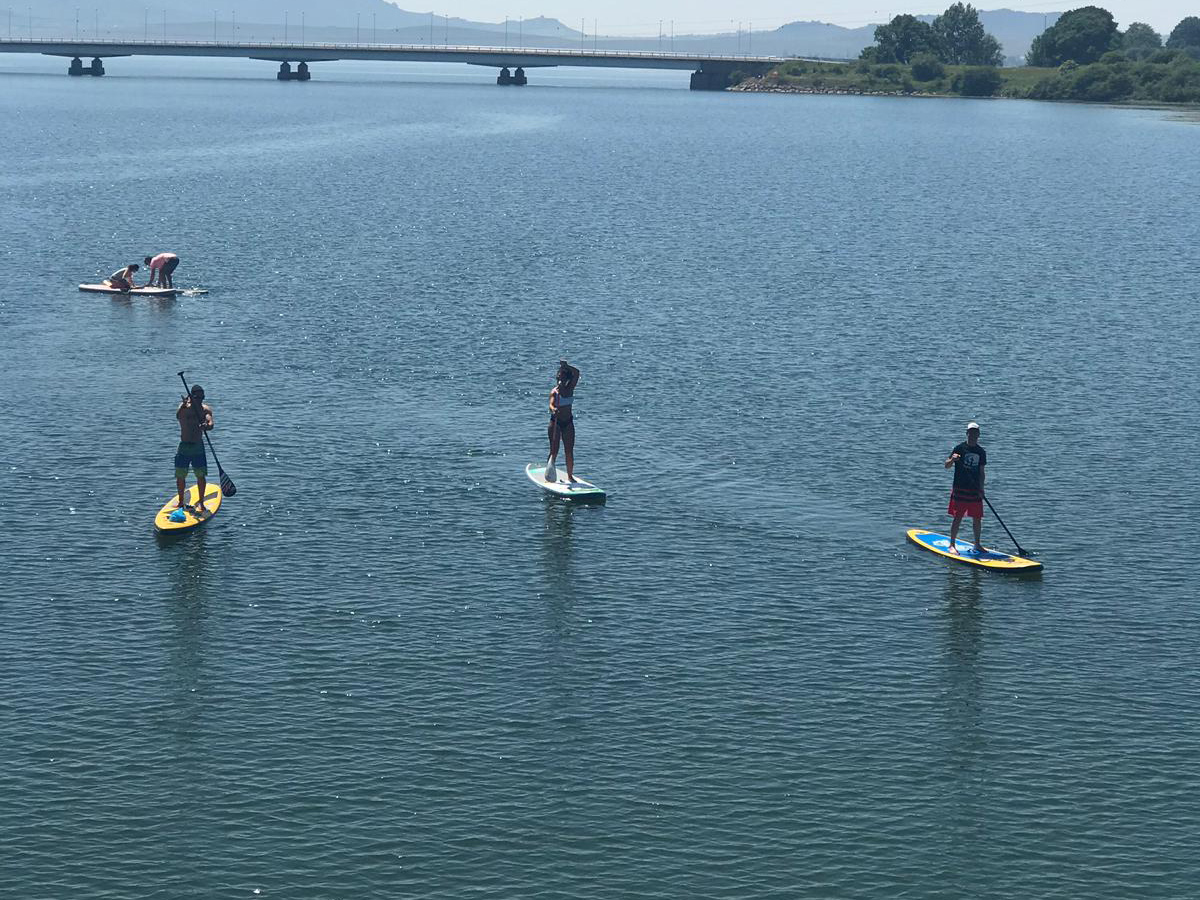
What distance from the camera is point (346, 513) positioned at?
44.8 metres

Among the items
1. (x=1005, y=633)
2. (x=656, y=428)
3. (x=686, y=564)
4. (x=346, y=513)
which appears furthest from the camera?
(x=656, y=428)

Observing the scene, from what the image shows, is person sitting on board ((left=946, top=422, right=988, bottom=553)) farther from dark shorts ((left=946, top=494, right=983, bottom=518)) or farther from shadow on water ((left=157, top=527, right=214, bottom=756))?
shadow on water ((left=157, top=527, right=214, bottom=756))

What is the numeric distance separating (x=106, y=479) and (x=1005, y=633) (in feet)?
82.6

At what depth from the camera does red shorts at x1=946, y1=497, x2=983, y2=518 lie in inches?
1609

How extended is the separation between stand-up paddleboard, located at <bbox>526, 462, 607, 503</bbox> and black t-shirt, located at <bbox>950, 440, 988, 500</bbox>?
1015cm

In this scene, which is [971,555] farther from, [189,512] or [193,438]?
[189,512]

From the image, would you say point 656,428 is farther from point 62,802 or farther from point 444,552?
point 62,802

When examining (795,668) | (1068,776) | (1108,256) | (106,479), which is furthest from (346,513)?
(1108,256)

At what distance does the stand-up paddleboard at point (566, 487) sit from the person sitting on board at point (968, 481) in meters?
9.95

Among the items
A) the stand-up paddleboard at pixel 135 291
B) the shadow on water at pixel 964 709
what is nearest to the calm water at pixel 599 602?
the shadow on water at pixel 964 709

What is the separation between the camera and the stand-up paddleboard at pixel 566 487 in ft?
151

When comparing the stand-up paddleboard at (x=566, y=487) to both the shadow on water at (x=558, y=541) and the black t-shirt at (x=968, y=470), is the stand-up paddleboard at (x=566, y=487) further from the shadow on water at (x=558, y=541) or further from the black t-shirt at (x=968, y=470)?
the black t-shirt at (x=968, y=470)

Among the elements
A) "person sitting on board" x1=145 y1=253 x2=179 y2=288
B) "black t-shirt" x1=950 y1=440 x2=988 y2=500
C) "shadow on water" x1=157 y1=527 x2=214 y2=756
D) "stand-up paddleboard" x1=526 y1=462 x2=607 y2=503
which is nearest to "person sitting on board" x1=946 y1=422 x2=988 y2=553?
"black t-shirt" x1=950 y1=440 x2=988 y2=500

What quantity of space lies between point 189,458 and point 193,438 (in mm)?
661
